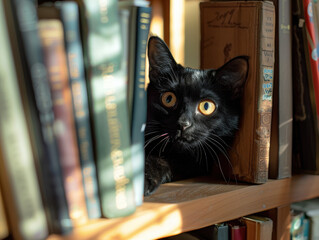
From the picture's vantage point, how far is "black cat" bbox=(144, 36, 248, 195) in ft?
2.36

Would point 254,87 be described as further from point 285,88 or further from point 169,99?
point 169,99

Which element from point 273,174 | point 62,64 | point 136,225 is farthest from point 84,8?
point 273,174

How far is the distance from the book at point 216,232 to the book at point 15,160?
39cm

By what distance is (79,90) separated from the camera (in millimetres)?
445

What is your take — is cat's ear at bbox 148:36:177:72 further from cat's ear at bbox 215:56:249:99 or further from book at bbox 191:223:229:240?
book at bbox 191:223:229:240

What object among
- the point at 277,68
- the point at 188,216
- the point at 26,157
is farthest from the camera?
the point at 277,68

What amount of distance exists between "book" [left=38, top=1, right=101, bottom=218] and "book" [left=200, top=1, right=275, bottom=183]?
0.37 meters

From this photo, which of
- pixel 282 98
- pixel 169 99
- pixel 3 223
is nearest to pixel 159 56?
pixel 169 99

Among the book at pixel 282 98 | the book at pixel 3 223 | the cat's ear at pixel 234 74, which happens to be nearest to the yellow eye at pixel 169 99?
the cat's ear at pixel 234 74

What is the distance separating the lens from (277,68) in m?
0.71

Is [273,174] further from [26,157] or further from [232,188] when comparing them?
[26,157]

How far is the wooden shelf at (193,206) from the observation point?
1.60ft

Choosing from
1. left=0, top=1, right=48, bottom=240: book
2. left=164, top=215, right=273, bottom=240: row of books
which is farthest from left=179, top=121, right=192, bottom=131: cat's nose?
left=0, top=1, right=48, bottom=240: book

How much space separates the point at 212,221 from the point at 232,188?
90 mm
